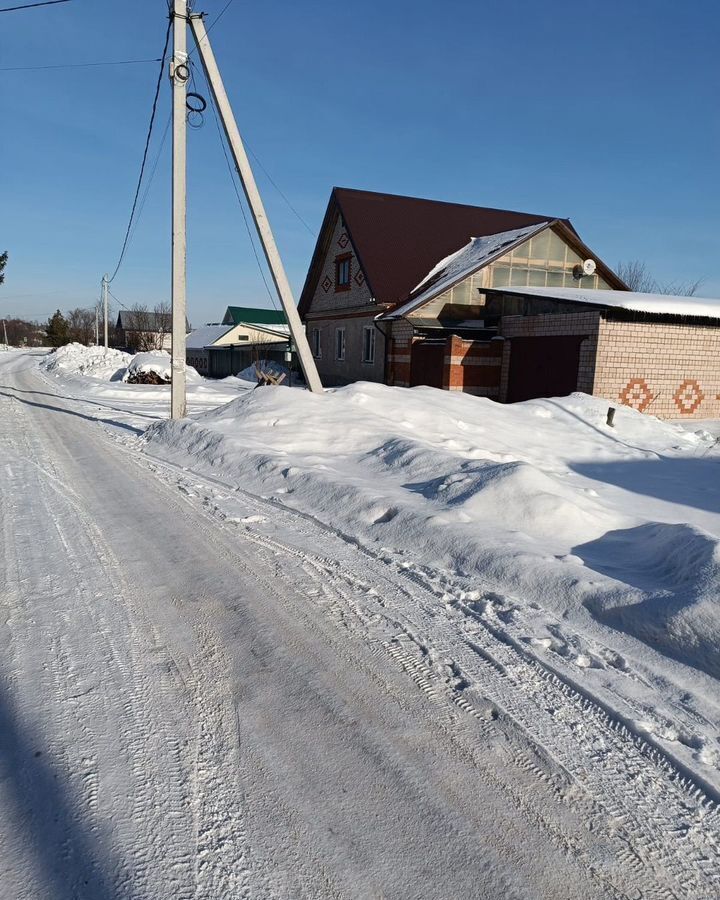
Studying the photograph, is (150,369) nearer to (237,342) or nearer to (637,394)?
(637,394)

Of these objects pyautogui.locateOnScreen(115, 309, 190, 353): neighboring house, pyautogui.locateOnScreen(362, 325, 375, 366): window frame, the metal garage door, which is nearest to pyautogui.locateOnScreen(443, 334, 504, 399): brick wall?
the metal garage door

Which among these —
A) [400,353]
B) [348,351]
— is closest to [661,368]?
[400,353]

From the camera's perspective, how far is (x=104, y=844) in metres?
2.08

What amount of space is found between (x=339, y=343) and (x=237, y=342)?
105ft

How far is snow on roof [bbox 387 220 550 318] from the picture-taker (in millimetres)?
19000

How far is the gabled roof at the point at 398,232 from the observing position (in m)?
21.7

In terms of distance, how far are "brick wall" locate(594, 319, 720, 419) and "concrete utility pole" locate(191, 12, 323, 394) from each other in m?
7.65

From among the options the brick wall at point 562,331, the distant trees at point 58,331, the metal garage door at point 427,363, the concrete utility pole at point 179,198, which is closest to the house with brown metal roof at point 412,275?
the metal garage door at point 427,363

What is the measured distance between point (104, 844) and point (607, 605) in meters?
2.99

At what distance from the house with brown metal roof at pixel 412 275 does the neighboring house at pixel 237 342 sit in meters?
3.09

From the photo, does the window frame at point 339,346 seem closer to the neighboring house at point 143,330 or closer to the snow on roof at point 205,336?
the snow on roof at point 205,336

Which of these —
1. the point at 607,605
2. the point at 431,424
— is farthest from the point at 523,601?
the point at 431,424

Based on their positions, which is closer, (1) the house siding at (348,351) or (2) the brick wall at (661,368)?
(2) the brick wall at (661,368)

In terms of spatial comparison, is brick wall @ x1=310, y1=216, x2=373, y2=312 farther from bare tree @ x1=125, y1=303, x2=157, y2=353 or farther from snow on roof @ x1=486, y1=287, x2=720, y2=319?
bare tree @ x1=125, y1=303, x2=157, y2=353
